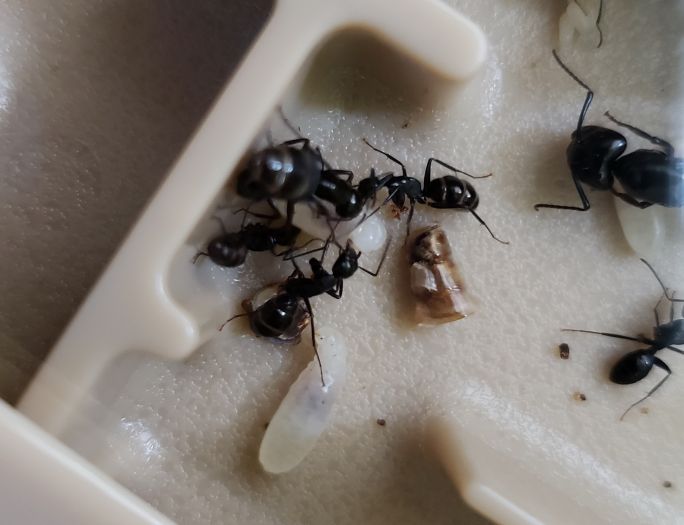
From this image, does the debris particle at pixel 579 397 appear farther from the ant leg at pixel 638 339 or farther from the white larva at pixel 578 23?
the white larva at pixel 578 23

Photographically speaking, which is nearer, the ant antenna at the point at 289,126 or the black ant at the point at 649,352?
the ant antenna at the point at 289,126

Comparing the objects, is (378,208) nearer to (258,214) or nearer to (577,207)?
(258,214)

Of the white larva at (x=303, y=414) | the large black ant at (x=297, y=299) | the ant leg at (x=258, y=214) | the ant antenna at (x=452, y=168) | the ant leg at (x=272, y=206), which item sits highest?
the ant antenna at (x=452, y=168)

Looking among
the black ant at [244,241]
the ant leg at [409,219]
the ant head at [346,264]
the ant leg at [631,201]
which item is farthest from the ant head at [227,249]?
the ant leg at [631,201]

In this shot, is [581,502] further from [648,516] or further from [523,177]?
[523,177]

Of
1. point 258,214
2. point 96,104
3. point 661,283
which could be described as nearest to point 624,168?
point 661,283

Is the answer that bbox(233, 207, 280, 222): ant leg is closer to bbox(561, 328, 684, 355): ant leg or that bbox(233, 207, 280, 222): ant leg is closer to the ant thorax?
the ant thorax
